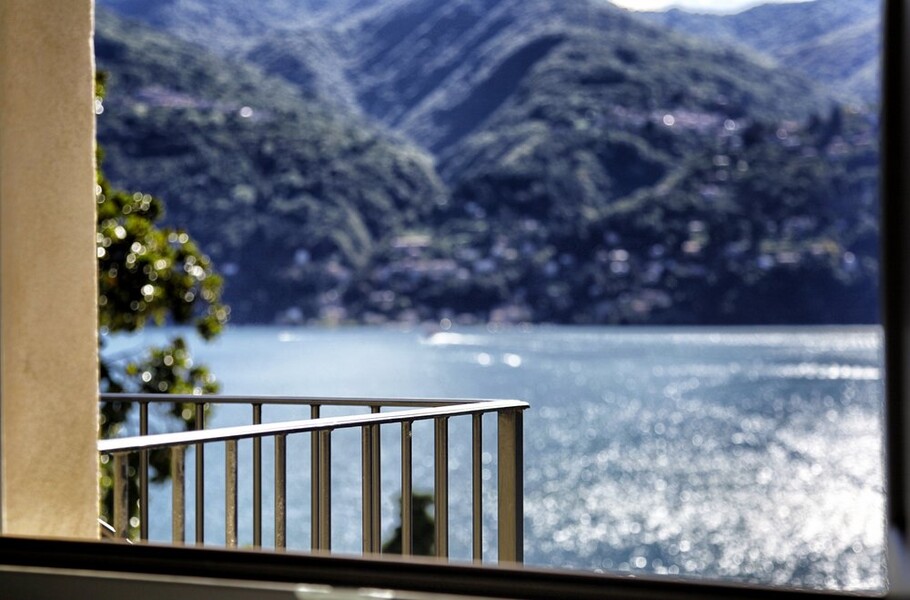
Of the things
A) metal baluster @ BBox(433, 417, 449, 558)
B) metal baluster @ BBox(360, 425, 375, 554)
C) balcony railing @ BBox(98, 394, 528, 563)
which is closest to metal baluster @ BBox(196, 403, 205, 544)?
balcony railing @ BBox(98, 394, 528, 563)

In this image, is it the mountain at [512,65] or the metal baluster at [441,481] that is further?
the mountain at [512,65]

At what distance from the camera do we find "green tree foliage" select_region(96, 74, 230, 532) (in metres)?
6.77

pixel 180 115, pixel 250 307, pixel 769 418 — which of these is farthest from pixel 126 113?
pixel 769 418

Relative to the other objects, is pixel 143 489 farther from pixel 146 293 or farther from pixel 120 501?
pixel 146 293

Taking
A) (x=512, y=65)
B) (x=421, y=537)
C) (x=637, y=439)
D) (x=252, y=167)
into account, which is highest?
(x=512, y=65)

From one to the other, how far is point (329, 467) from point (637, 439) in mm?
29217

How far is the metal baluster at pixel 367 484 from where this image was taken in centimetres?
268

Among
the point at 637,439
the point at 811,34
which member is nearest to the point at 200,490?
the point at 637,439

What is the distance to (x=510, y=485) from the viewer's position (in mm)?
2982

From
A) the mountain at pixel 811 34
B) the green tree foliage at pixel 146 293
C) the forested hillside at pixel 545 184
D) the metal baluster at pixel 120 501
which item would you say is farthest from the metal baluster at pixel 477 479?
the mountain at pixel 811 34

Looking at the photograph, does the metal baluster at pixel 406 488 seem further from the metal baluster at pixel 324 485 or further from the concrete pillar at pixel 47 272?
the concrete pillar at pixel 47 272

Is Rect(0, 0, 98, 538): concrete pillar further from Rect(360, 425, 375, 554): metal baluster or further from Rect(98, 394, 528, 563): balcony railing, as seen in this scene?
Rect(360, 425, 375, 554): metal baluster

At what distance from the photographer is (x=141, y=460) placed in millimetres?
2387

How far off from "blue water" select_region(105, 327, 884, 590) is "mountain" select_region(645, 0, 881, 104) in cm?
956
